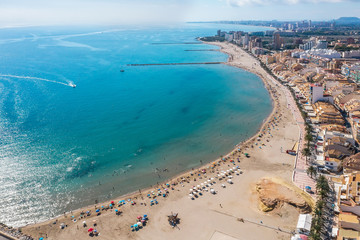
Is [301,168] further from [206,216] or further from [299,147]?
[206,216]

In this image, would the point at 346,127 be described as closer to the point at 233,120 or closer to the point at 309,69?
the point at 233,120

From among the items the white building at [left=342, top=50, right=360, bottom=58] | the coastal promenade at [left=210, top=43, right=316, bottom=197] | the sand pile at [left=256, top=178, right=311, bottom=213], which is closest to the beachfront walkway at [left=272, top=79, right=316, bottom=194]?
the coastal promenade at [left=210, top=43, right=316, bottom=197]

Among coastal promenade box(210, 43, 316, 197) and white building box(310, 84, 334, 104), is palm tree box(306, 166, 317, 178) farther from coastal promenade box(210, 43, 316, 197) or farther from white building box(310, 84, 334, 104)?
white building box(310, 84, 334, 104)

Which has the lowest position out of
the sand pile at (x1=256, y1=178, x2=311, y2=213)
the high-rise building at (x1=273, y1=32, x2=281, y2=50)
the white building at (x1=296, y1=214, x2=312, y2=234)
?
the white building at (x1=296, y1=214, x2=312, y2=234)

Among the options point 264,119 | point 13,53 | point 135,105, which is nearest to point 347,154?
point 264,119

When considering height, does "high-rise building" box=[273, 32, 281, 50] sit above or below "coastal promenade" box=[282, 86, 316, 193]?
above

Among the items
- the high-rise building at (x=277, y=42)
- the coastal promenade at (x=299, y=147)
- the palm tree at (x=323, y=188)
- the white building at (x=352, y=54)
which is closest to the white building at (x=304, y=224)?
the palm tree at (x=323, y=188)
